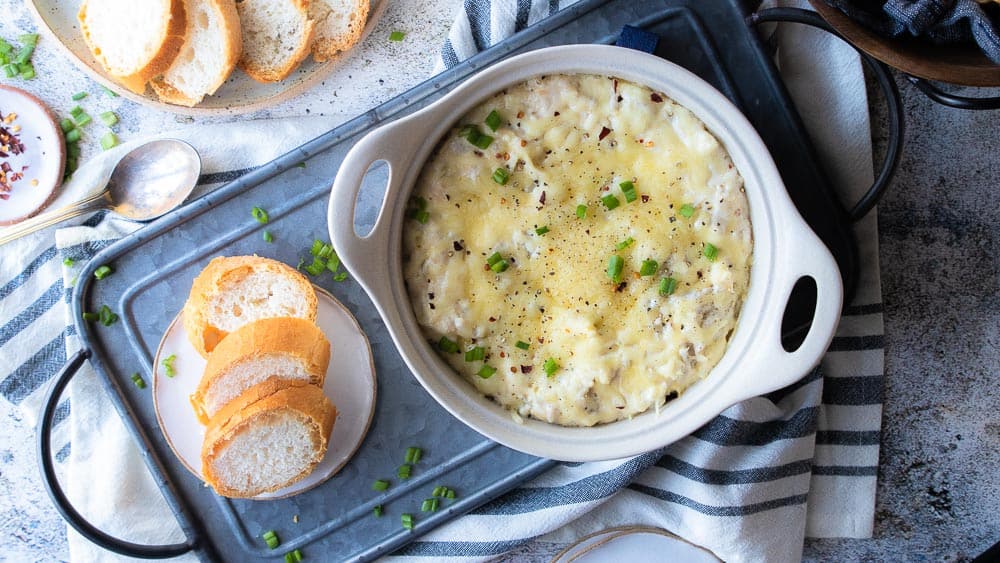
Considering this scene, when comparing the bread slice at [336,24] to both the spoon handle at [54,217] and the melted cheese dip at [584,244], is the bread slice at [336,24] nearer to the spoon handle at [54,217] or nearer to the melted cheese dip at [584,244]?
the melted cheese dip at [584,244]

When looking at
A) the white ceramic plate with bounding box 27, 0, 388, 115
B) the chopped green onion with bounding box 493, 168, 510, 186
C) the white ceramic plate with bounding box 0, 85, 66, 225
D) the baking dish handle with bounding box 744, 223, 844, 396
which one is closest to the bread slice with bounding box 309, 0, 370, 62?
the white ceramic plate with bounding box 27, 0, 388, 115

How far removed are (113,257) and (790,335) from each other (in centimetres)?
198

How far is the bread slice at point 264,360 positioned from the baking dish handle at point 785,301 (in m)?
1.16

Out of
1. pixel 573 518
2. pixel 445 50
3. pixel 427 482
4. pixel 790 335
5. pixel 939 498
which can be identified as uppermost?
pixel 445 50

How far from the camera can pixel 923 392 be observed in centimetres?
256

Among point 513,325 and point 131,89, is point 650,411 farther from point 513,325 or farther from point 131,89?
point 131,89

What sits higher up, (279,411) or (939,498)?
(279,411)

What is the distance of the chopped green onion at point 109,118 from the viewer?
262 cm

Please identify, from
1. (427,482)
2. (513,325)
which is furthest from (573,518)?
(513,325)

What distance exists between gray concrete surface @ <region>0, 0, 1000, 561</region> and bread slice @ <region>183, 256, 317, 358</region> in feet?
1.91

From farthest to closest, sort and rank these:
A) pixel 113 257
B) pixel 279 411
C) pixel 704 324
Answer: pixel 113 257 → pixel 279 411 → pixel 704 324

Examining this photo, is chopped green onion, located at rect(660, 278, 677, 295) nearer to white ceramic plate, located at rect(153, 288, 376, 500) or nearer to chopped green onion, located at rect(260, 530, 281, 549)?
white ceramic plate, located at rect(153, 288, 376, 500)

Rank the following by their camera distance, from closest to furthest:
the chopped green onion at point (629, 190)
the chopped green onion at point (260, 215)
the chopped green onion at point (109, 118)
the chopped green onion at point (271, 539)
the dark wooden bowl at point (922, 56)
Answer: the dark wooden bowl at point (922, 56) < the chopped green onion at point (629, 190) < the chopped green onion at point (260, 215) < the chopped green onion at point (271, 539) < the chopped green onion at point (109, 118)

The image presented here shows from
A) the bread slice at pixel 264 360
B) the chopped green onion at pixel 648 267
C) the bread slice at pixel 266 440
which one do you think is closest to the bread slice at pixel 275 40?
the bread slice at pixel 264 360
